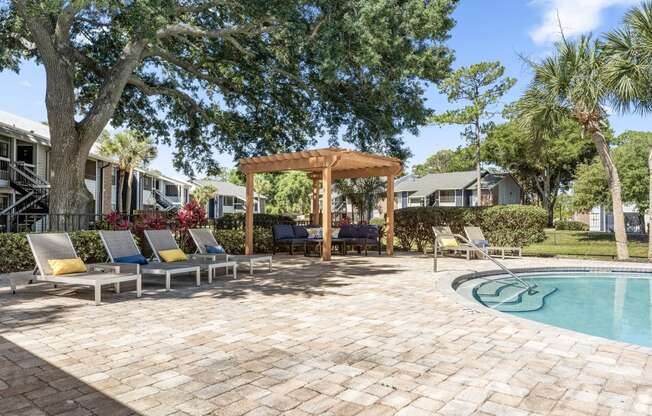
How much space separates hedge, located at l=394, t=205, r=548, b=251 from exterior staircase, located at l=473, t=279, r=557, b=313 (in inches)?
195

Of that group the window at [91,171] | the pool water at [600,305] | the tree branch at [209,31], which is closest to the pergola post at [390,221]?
the pool water at [600,305]

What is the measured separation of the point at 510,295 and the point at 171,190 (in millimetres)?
40730

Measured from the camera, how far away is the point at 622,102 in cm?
1278

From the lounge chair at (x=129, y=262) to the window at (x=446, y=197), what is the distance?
4073cm

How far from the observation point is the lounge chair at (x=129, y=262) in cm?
760

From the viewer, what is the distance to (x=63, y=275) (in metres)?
6.95

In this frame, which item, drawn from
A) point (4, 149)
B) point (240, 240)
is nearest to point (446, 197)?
point (240, 240)

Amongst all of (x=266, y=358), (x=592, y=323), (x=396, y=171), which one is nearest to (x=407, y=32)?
(x=396, y=171)

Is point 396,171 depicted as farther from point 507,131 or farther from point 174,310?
point 507,131

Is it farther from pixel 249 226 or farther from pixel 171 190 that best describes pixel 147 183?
pixel 249 226

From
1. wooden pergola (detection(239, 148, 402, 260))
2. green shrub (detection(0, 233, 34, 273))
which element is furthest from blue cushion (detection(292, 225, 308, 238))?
green shrub (detection(0, 233, 34, 273))

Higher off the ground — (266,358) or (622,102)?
(622,102)

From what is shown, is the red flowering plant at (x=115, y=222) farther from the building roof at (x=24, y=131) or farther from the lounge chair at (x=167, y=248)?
the building roof at (x=24, y=131)

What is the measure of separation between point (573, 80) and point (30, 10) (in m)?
14.0
